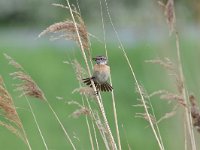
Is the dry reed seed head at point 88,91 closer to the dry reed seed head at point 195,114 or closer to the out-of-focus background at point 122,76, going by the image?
the dry reed seed head at point 195,114

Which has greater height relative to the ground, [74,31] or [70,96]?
[74,31]

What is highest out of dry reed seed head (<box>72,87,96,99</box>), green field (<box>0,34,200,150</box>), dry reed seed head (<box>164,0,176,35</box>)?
dry reed seed head (<box>164,0,176,35</box>)

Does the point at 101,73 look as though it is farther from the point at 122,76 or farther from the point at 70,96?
the point at 122,76

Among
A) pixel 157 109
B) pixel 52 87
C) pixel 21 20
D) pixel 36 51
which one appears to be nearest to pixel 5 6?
pixel 21 20

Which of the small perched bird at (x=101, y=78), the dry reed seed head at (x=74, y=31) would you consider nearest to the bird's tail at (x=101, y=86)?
the small perched bird at (x=101, y=78)

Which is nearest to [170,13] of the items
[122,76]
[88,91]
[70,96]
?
[88,91]

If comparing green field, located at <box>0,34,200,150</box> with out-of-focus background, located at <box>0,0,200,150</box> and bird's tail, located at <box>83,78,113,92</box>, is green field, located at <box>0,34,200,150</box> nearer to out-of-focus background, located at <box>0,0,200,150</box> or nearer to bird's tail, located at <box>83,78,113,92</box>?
out-of-focus background, located at <box>0,0,200,150</box>

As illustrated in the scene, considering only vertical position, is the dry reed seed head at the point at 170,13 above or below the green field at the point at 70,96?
above

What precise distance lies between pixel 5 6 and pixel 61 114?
13.8 metres

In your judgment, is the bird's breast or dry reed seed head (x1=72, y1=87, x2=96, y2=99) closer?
dry reed seed head (x1=72, y1=87, x2=96, y2=99)

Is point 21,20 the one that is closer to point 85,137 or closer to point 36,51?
point 36,51

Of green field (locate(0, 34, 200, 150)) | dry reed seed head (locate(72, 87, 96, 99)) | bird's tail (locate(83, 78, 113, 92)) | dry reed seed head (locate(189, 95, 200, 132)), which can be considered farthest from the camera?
green field (locate(0, 34, 200, 150))

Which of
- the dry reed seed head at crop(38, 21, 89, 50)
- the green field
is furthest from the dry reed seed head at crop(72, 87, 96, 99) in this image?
the green field

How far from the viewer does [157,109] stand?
12.4m
